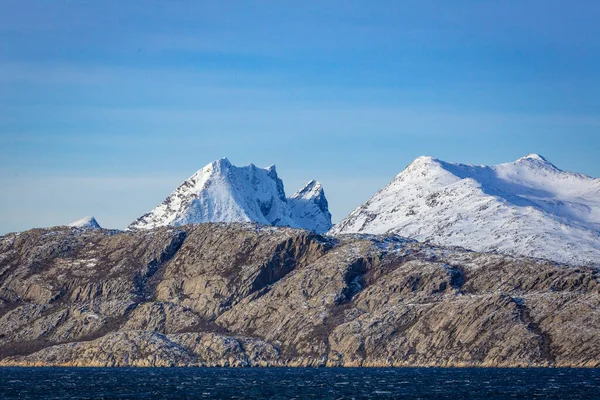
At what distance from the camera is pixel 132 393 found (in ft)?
586

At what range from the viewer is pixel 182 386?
647 ft

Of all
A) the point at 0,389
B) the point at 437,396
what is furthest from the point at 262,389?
the point at 0,389

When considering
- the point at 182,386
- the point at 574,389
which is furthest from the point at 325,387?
the point at 574,389

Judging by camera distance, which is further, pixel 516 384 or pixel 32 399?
pixel 516 384

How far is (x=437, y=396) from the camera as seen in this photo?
570 ft

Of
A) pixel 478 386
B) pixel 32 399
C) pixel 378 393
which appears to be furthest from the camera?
pixel 478 386

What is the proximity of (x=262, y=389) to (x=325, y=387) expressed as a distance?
40.2ft

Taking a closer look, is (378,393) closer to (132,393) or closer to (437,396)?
(437,396)

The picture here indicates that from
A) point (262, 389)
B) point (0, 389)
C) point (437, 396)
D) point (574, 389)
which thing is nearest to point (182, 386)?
point (262, 389)

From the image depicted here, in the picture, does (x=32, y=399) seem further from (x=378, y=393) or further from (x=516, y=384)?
(x=516, y=384)

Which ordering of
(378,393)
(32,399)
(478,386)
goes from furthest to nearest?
(478,386) → (378,393) → (32,399)

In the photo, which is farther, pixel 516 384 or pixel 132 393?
pixel 516 384

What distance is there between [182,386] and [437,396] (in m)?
49.0

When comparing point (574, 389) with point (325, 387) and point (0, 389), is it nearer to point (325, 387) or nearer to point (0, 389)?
point (325, 387)
